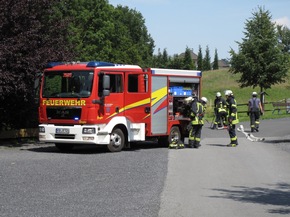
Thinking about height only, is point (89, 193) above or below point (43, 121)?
below

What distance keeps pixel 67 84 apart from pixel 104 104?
125 cm

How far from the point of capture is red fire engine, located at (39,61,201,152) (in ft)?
50.4

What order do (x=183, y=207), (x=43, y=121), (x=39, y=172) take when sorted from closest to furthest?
(x=183, y=207), (x=39, y=172), (x=43, y=121)

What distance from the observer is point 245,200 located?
8547 millimetres

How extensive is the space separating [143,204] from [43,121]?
8.81 meters

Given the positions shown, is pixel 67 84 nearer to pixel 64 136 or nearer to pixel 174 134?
pixel 64 136

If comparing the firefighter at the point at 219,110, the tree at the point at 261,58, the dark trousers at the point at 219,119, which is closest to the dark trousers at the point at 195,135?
the firefighter at the point at 219,110

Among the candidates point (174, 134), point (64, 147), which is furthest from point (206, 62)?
point (64, 147)

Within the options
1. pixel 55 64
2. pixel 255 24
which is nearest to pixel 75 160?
pixel 55 64

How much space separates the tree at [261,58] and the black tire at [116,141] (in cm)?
2236

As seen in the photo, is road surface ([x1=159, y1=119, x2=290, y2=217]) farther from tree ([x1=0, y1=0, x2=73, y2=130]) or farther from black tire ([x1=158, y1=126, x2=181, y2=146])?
tree ([x1=0, y1=0, x2=73, y2=130])

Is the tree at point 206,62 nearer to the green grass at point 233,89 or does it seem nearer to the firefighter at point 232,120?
the green grass at point 233,89

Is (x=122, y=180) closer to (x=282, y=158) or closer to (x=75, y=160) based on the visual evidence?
(x=75, y=160)

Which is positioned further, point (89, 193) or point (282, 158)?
point (282, 158)
